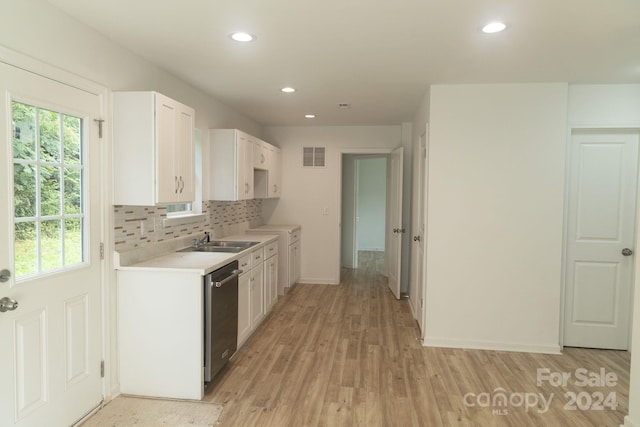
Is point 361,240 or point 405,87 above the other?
point 405,87

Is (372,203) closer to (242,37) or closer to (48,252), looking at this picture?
(242,37)

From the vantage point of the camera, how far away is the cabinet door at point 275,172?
587cm

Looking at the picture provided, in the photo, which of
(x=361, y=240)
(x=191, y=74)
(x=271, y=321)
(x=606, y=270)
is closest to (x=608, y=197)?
(x=606, y=270)

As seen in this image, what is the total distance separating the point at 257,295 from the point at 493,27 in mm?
3099

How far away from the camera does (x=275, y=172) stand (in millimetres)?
6164

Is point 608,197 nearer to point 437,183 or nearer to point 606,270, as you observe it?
point 606,270

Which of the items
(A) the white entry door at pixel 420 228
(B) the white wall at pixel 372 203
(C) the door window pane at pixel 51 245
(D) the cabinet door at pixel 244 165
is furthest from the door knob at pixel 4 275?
(B) the white wall at pixel 372 203

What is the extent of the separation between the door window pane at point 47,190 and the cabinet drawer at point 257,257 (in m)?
1.67

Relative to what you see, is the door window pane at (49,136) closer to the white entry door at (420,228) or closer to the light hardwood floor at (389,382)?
the light hardwood floor at (389,382)

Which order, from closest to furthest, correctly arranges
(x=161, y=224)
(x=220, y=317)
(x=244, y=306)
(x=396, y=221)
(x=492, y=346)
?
(x=220, y=317) → (x=161, y=224) → (x=244, y=306) → (x=492, y=346) → (x=396, y=221)

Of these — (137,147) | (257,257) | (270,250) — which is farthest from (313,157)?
(137,147)

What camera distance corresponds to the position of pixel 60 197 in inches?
93.7

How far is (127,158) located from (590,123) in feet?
13.1

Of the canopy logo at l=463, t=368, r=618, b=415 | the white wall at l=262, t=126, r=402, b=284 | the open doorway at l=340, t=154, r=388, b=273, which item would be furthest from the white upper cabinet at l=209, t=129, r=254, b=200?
the open doorway at l=340, t=154, r=388, b=273
